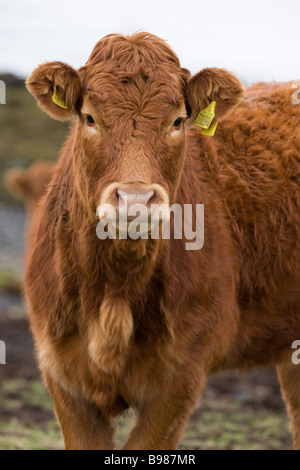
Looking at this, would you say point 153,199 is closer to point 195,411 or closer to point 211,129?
point 211,129

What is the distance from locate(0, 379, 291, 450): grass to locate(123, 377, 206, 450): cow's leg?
1.98 m

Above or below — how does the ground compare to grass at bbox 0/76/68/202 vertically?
below

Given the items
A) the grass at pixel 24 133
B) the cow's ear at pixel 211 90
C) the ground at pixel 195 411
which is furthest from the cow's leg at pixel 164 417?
the grass at pixel 24 133

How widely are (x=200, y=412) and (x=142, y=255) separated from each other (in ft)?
16.8

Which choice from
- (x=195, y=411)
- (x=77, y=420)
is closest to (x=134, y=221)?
(x=77, y=420)

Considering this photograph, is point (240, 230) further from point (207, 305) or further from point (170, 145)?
point (170, 145)

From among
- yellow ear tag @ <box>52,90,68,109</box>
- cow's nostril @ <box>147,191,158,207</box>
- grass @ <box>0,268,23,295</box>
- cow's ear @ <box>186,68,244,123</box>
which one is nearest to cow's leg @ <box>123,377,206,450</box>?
cow's nostril @ <box>147,191,158,207</box>

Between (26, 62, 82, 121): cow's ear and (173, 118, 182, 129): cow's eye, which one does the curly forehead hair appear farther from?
(173, 118, 182, 129): cow's eye

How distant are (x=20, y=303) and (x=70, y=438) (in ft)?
33.8

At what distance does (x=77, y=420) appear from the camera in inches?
191

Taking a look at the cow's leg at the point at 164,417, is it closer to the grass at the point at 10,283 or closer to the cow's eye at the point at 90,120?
the cow's eye at the point at 90,120

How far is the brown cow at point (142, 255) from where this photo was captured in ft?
13.9

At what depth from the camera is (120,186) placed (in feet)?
12.6

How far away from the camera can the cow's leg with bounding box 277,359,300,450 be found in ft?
21.2
